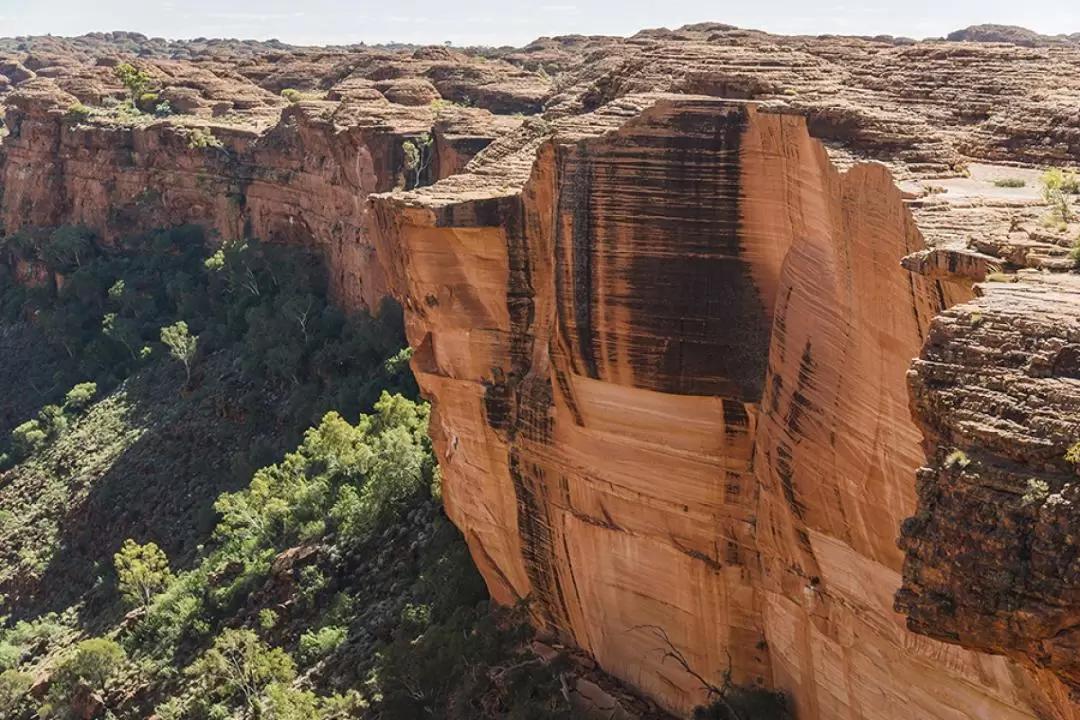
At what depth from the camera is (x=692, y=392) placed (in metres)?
19.4

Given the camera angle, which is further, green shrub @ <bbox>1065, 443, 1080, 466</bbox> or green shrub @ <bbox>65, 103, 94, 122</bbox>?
green shrub @ <bbox>65, 103, 94, 122</bbox>

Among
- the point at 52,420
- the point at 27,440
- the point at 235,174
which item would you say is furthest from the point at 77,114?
the point at 27,440

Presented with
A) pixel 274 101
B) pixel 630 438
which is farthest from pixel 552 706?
pixel 274 101

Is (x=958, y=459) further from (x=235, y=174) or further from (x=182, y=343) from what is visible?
(x=235, y=174)

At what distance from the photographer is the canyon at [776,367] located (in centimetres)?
1041

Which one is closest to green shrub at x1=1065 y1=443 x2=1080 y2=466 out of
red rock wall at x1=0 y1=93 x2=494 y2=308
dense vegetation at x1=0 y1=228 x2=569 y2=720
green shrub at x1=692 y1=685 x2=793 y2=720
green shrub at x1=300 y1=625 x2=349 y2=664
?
green shrub at x1=692 y1=685 x2=793 y2=720

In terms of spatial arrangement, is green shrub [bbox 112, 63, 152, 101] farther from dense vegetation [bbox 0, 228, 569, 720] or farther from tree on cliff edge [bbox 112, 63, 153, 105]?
dense vegetation [bbox 0, 228, 569, 720]

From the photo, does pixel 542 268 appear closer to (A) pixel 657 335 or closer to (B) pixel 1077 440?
(A) pixel 657 335

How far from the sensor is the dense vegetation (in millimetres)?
27703

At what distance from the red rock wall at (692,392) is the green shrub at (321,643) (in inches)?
226

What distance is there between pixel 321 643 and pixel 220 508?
37.1 ft

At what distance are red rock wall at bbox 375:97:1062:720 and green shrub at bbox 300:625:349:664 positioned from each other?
18.8 ft

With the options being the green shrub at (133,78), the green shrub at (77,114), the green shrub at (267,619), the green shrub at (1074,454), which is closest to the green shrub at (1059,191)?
the green shrub at (1074,454)

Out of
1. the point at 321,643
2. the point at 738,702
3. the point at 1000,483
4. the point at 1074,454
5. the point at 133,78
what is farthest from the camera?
the point at 133,78
